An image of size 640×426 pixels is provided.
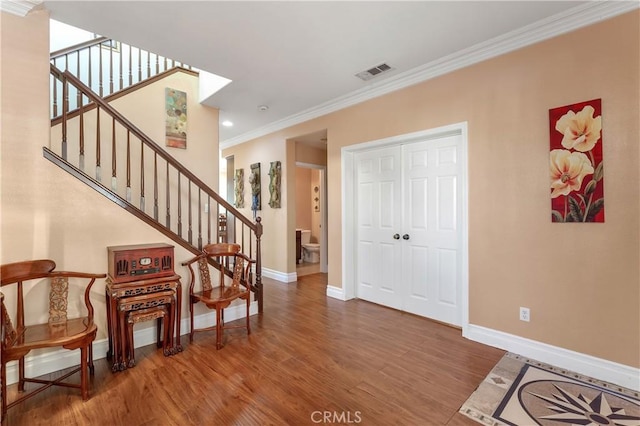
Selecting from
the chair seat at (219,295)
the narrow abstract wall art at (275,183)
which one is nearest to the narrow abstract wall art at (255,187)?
the narrow abstract wall art at (275,183)

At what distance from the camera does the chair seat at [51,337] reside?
176 centimetres

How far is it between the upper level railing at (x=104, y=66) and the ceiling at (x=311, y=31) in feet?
3.13

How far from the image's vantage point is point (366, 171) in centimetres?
403

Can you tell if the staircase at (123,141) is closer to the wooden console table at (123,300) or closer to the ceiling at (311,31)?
the wooden console table at (123,300)

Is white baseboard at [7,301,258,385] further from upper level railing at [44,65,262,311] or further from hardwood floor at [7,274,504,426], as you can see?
upper level railing at [44,65,262,311]

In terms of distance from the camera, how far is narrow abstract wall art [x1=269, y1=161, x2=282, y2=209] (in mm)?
5168

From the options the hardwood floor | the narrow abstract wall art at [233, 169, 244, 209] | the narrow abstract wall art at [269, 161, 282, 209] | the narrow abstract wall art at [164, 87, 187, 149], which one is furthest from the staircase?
the narrow abstract wall art at [233, 169, 244, 209]

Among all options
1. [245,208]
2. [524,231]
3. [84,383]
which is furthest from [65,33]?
[524,231]

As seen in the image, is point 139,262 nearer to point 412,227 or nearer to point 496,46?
Result: point 412,227

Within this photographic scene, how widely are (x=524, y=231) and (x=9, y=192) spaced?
13.7ft

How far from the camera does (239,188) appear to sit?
6.14 meters

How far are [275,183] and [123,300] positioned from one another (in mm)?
3231

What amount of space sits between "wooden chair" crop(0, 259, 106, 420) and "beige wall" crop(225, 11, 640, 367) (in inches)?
129

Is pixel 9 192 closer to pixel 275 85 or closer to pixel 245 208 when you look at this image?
pixel 275 85
